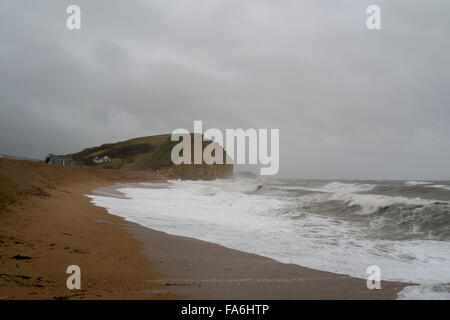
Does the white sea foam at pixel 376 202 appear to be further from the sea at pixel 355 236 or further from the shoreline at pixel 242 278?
the shoreline at pixel 242 278

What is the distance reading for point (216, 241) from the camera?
5746mm

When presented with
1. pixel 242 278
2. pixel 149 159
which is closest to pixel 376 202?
pixel 242 278

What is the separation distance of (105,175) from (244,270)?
35.1 meters

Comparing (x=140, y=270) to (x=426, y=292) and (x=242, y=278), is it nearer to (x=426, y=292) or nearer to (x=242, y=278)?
(x=242, y=278)

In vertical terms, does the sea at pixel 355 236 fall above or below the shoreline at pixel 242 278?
below

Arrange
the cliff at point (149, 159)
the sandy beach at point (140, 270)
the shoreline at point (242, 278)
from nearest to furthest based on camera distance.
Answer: the sandy beach at point (140, 270) → the shoreline at point (242, 278) → the cliff at point (149, 159)

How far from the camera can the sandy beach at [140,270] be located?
277cm

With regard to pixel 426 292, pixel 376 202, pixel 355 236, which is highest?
pixel 426 292

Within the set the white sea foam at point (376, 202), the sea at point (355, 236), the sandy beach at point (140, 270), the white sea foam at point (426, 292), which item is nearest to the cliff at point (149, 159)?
the white sea foam at point (376, 202)

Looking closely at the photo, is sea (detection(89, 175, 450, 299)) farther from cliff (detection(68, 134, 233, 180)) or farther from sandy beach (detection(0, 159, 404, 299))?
cliff (detection(68, 134, 233, 180))

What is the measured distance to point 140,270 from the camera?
3.54 m

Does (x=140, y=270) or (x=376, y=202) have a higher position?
(x=140, y=270)
